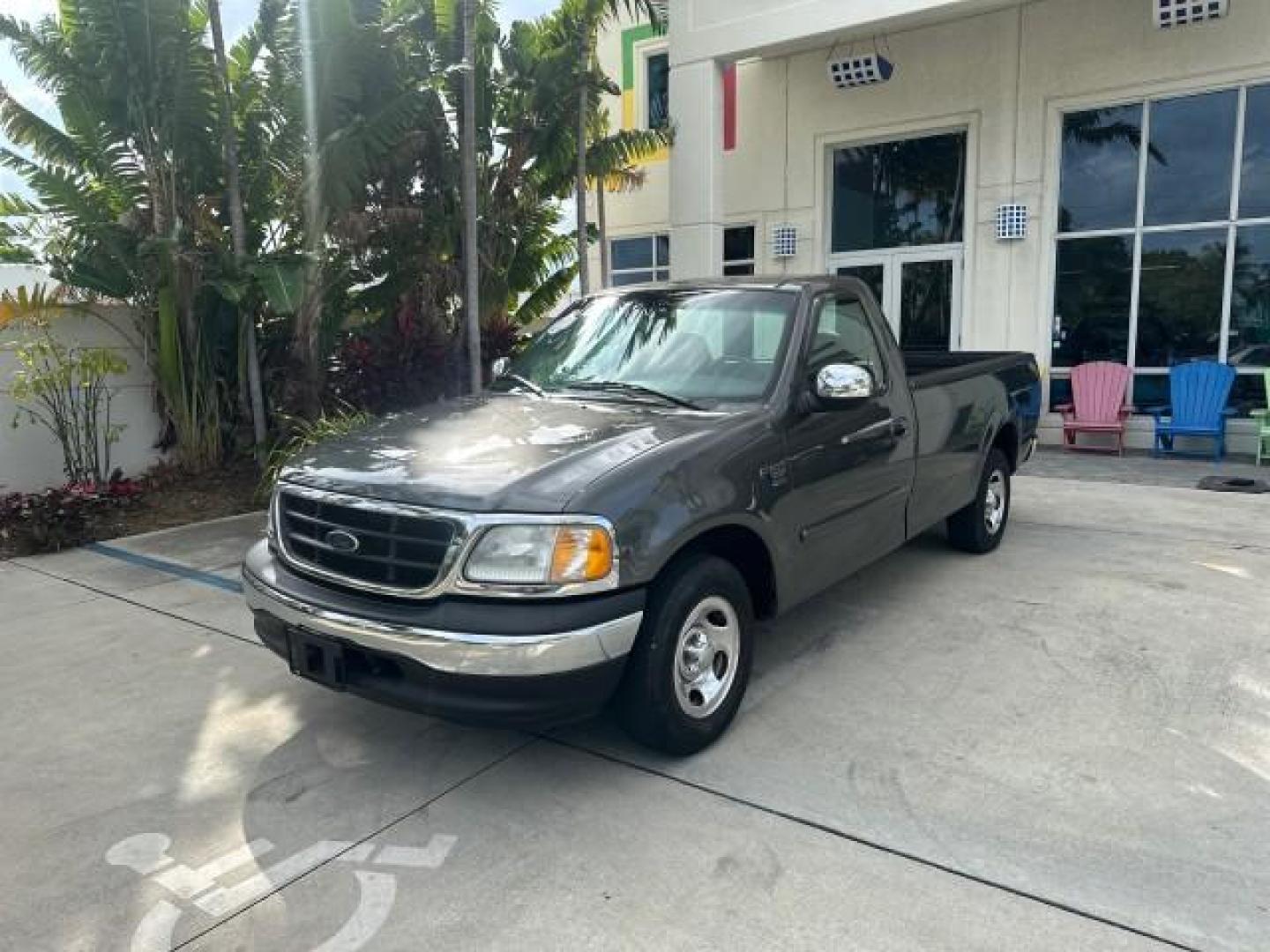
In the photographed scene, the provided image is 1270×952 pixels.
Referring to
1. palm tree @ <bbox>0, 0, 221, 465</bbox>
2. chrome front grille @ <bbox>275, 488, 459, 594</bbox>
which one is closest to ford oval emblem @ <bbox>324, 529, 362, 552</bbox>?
chrome front grille @ <bbox>275, 488, 459, 594</bbox>

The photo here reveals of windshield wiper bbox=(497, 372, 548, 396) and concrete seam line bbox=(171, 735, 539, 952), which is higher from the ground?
windshield wiper bbox=(497, 372, 548, 396)

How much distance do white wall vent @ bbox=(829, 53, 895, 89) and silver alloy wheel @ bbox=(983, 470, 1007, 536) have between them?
24.6 ft

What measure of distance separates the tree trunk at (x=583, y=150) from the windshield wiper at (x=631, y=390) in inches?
244

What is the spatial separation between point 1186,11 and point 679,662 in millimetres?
10253

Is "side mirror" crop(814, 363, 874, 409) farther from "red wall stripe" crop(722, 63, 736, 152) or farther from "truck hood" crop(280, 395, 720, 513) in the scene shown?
"red wall stripe" crop(722, 63, 736, 152)

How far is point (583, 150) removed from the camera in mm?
11109

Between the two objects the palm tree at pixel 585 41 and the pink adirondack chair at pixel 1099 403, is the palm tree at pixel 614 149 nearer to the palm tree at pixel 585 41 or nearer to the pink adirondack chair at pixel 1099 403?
the palm tree at pixel 585 41

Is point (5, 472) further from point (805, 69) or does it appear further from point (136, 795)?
point (805, 69)

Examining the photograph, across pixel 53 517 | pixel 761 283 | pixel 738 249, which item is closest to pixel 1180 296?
pixel 738 249

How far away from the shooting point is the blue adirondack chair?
33.5 ft

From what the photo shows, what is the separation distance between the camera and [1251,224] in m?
10.3

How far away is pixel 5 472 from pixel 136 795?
609 centimetres

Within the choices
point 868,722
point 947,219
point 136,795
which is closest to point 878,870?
point 868,722

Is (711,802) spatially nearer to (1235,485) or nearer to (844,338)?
(844,338)
